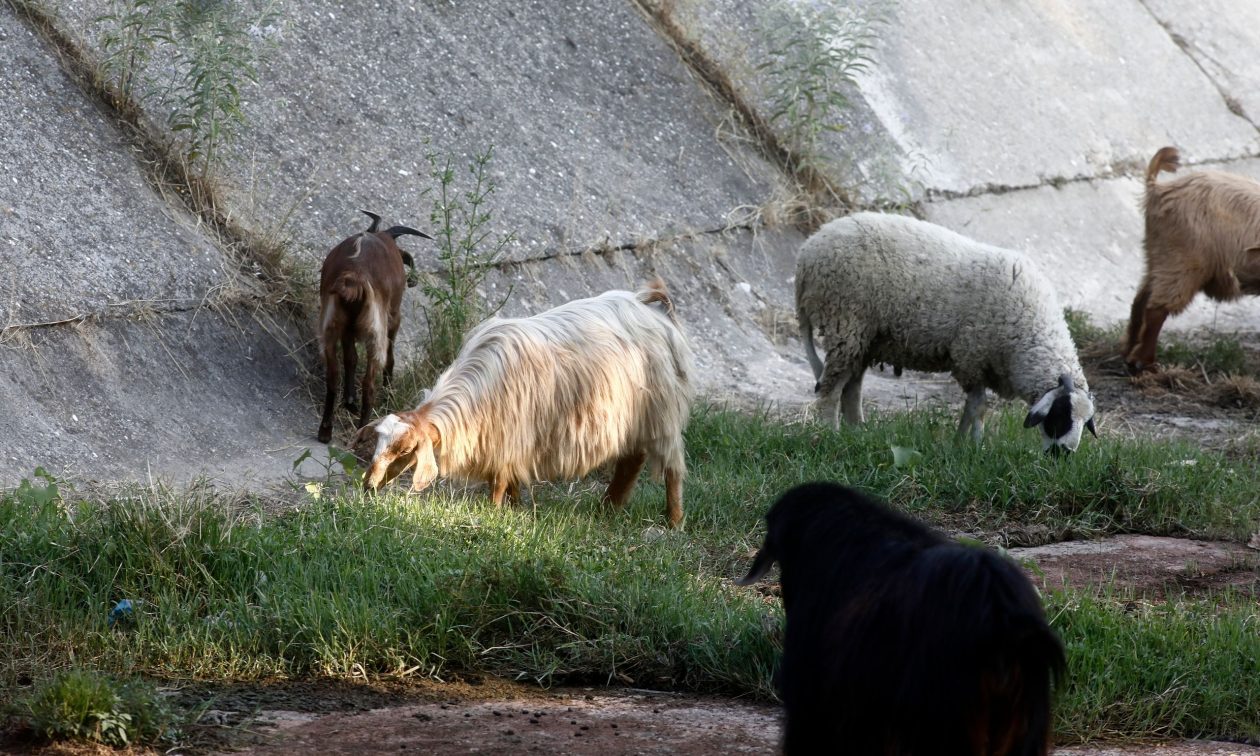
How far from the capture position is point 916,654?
119 inches

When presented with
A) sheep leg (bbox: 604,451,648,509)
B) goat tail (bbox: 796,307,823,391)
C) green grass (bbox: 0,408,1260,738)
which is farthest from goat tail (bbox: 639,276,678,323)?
goat tail (bbox: 796,307,823,391)

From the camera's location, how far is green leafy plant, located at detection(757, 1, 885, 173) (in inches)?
459

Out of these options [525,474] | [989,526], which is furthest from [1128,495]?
[525,474]

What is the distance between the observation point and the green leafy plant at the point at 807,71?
1166cm

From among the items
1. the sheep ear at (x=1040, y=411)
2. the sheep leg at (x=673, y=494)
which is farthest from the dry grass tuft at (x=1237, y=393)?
the sheep leg at (x=673, y=494)

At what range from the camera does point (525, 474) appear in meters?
6.61

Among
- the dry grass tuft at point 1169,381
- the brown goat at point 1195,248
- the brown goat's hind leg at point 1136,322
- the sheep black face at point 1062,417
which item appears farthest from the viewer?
the brown goat's hind leg at point 1136,322

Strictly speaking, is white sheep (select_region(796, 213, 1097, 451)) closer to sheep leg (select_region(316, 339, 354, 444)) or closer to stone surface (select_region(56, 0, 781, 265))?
stone surface (select_region(56, 0, 781, 265))

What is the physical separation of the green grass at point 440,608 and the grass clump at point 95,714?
479 mm

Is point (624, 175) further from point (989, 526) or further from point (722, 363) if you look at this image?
point (989, 526)

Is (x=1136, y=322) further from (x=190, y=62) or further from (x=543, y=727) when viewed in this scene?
(x=543, y=727)

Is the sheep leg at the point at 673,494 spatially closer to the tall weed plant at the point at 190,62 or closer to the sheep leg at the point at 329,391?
the sheep leg at the point at 329,391

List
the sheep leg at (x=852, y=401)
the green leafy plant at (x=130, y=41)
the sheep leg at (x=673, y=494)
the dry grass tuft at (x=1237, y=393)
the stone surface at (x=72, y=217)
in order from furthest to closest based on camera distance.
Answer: the dry grass tuft at (x=1237, y=393)
the sheep leg at (x=852, y=401)
the green leafy plant at (x=130, y=41)
the stone surface at (x=72, y=217)
the sheep leg at (x=673, y=494)

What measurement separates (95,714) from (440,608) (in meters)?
1.35
